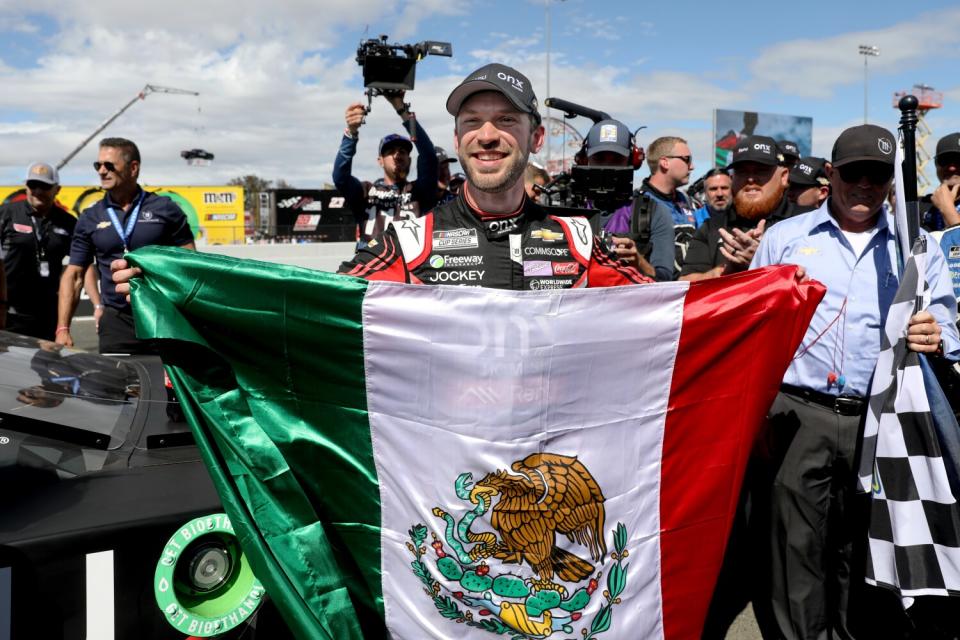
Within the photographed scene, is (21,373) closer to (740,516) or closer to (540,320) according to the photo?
(540,320)

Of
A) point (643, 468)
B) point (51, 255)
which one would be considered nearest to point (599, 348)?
point (643, 468)

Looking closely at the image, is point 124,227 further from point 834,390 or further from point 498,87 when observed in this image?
point 834,390

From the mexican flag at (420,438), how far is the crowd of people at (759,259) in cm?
23

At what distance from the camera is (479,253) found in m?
2.28

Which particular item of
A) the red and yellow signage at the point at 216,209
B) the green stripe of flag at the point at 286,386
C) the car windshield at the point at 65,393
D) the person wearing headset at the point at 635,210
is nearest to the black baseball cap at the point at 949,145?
the person wearing headset at the point at 635,210

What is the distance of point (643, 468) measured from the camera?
7.14 feet

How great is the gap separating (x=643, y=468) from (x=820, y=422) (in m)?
1.02

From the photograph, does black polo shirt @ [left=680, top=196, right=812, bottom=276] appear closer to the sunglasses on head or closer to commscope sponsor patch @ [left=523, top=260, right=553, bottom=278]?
the sunglasses on head

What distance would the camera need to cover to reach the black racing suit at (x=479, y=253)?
2260 millimetres

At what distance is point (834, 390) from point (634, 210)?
5.89ft

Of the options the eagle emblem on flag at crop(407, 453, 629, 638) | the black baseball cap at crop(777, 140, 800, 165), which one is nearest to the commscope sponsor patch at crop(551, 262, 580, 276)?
the eagle emblem on flag at crop(407, 453, 629, 638)

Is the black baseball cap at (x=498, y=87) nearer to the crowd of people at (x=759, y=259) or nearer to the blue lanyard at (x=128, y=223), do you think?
the crowd of people at (x=759, y=259)

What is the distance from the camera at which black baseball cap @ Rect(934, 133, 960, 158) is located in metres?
4.21

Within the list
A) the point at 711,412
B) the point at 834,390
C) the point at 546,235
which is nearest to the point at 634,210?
the point at 834,390
